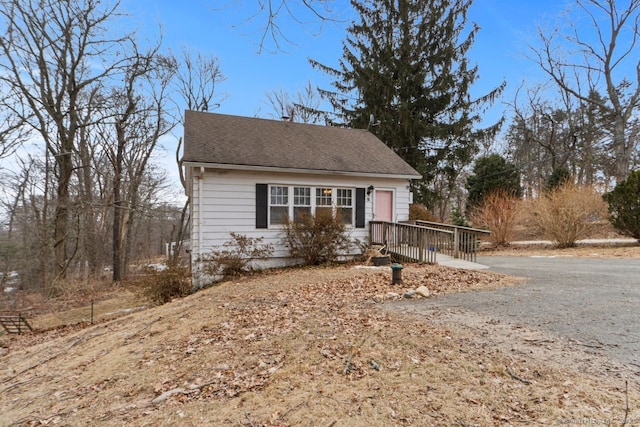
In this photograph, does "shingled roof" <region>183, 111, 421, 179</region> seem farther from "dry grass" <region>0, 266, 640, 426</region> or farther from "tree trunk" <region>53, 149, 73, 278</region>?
"tree trunk" <region>53, 149, 73, 278</region>

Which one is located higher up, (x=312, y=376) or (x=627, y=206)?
(x=627, y=206)

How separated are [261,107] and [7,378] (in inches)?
791

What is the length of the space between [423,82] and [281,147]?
38.9 ft

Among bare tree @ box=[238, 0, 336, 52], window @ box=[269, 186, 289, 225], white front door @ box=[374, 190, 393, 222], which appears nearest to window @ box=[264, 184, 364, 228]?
window @ box=[269, 186, 289, 225]

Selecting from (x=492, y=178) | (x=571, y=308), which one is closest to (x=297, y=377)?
(x=571, y=308)

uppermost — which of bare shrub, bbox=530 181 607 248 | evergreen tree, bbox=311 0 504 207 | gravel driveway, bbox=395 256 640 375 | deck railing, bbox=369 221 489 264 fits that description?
evergreen tree, bbox=311 0 504 207

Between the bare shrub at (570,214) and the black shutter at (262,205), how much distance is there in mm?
11604

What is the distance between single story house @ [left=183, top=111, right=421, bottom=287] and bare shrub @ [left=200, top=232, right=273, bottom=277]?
178mm

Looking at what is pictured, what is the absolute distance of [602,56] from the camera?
18156 mm

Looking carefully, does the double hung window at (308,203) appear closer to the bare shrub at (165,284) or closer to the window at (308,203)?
the window at (308,203)

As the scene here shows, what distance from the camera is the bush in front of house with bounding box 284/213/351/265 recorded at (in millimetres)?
9164

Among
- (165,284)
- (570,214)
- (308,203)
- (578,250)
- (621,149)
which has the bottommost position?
(165,284)

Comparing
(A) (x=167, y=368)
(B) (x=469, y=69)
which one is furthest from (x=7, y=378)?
(B) (x=469, y=69)

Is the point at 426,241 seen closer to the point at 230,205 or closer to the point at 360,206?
the point at 360,206
